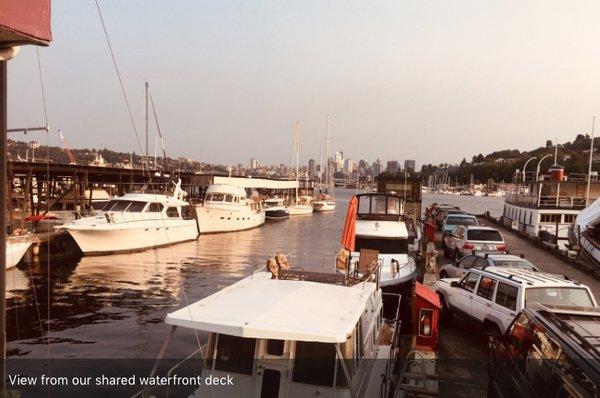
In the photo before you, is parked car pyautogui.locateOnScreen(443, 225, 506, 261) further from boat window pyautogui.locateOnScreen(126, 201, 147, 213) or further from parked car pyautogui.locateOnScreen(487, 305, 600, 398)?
boat window pyautogui.locateOnScreen(126, 201, 147, 213)

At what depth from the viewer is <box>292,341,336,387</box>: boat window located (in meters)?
5.97

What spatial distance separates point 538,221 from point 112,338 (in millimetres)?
30335

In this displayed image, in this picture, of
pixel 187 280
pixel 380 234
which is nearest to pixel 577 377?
pixel 380 234

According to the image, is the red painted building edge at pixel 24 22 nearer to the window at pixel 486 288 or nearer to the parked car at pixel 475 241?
the window at pixel 486 288

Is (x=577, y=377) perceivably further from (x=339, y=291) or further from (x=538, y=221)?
(x=538, y=221)

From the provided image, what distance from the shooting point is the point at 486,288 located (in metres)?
11.7

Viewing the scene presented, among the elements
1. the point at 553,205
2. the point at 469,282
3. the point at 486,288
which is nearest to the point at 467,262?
the point at 469,282

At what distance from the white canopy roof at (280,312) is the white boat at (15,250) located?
1863 cm

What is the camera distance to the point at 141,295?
67.5 ft

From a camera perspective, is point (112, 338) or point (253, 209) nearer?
point (112, 338)

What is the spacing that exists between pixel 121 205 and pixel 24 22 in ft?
106

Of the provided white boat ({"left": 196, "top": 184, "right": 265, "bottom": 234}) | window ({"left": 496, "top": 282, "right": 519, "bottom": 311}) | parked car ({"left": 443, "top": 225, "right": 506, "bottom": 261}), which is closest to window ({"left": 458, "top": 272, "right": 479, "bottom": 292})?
window ({"left": 496, "top": 282, "right": 519, "bottom": 311})

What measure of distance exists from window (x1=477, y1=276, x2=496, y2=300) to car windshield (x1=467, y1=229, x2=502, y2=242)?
39.4ft

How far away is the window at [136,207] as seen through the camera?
110 ft
